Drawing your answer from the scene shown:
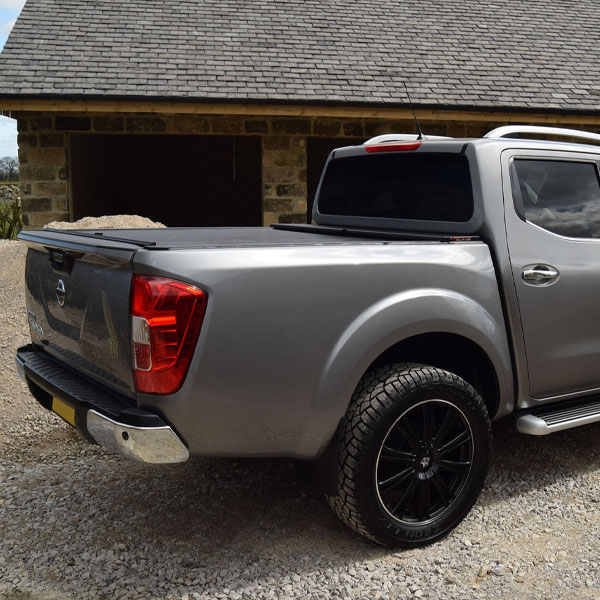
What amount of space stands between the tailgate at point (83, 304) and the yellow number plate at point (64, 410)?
0.56ft

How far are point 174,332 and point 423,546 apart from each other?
5.29ft

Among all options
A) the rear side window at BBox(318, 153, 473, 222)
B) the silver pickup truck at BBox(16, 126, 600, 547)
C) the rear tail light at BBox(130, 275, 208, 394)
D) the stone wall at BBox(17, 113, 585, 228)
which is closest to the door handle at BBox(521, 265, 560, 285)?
the silver pickup truck at BBox(16, 126, 600, 547)

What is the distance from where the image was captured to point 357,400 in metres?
3.16

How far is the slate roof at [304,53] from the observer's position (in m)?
10.6

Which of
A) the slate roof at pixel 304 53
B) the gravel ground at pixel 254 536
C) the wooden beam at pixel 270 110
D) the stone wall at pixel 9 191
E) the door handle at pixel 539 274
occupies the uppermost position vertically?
the slate roof at pixel 304 53

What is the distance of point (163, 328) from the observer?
273 cm

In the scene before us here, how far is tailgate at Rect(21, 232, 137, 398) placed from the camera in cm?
288

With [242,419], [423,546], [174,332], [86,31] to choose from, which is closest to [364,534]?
Result: [423,546]

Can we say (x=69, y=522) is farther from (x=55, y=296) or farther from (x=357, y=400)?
(x=357, y=400)

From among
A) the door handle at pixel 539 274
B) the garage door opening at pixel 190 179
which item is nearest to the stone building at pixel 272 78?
the garage door opening at pixel 190 179

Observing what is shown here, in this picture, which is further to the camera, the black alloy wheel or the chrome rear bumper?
the black alloy wheel

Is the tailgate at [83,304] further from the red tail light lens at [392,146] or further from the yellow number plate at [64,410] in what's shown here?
the red tail light lens at [392,146]

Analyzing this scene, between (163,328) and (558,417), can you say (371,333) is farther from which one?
(558,417)

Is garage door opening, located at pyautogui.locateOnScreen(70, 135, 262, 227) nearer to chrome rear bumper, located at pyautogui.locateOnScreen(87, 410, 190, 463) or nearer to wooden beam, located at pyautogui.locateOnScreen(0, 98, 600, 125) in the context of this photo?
wooden beam, located at pyautogui.locateOnScreen(0, 98, 600, 125)
